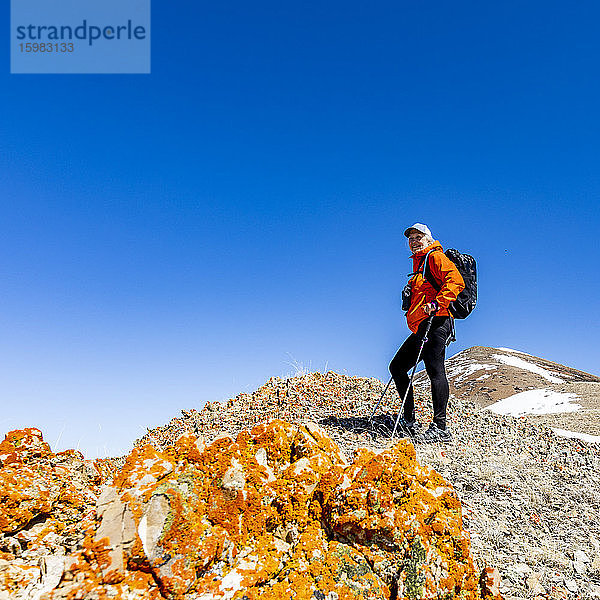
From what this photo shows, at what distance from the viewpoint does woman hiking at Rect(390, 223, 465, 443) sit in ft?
25.7

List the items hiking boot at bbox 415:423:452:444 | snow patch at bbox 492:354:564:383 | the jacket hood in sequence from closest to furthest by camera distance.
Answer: hiking boot at bbox 415:423:452:444
the jacket hood
snow patch at bbox 492:354:564:383

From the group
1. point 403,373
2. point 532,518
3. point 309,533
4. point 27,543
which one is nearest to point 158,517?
point 309,533

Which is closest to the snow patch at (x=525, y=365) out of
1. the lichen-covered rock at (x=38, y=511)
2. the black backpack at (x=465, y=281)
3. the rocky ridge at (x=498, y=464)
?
the rocky ridge at (x=498, y=464)

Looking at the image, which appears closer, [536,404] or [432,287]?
[432,287]

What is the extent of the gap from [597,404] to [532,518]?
8.86 m

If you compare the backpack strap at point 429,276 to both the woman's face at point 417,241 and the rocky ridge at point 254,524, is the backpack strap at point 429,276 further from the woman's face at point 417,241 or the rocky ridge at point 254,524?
the rocky ridge at point 254,524

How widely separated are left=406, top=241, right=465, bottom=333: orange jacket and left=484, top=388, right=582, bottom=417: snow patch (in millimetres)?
5578

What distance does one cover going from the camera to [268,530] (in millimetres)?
3701

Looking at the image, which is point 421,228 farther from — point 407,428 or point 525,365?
point 525,365

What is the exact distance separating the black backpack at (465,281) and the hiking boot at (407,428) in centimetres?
210

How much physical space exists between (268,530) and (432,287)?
219 inches

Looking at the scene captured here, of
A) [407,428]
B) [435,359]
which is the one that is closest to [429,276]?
[435,359]

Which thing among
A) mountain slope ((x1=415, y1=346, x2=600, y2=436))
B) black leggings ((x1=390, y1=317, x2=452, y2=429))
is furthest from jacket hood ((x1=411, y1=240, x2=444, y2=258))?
mountain slope ((x1=415, y1=346, x2=600, y2=436))

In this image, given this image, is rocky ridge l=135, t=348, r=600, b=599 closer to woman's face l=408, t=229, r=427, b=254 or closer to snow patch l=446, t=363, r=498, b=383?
woman's face l=408, t=229, r=427, b=254
